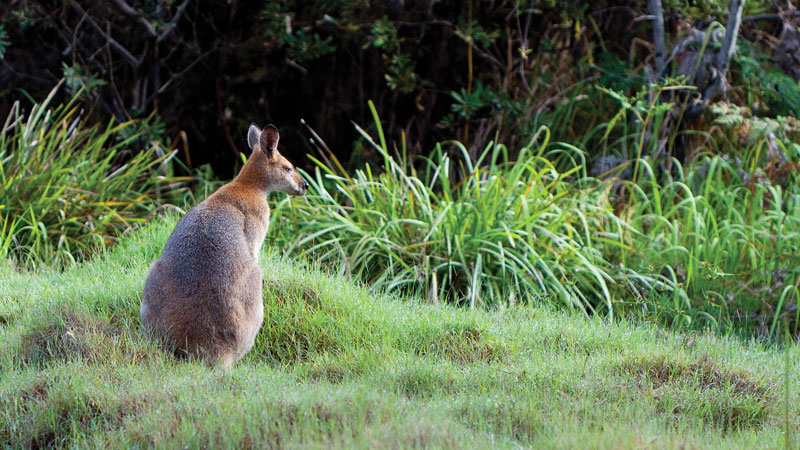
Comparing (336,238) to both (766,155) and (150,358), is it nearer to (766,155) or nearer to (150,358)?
(150,358)

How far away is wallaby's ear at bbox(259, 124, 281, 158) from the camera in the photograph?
5.01 metres

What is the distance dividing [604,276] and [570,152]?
2.60m

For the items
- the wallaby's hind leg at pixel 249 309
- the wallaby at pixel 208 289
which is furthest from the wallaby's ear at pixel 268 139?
the wallaby's hind leg at pixel 249 309

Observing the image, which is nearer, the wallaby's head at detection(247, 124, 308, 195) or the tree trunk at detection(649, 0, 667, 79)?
the wallaby's head at detection(247, 124, 308, 195)

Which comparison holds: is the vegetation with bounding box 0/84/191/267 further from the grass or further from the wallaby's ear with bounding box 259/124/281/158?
the wallaby's ear with bounding box 259/124/281/158

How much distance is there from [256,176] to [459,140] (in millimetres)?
4571

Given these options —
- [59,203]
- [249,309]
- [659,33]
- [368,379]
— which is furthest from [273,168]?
[659,33]

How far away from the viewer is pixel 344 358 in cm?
479

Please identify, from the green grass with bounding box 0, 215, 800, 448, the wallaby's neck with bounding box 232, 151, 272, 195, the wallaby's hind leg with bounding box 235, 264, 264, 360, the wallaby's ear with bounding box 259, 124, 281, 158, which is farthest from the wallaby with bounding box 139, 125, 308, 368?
the wallaby's ear with bounding box 259, 124, 281, 158

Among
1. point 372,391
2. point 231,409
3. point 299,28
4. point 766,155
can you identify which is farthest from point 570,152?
point 231,409

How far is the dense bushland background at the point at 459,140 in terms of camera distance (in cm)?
675

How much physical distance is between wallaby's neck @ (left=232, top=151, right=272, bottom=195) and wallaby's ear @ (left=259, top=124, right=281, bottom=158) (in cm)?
6

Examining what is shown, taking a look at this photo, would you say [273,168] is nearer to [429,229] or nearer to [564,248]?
[429,229]

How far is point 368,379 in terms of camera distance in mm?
4414
